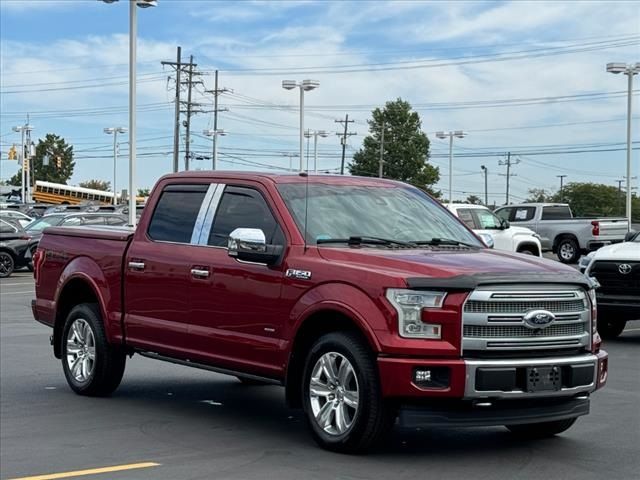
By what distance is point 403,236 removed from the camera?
25.7 ft

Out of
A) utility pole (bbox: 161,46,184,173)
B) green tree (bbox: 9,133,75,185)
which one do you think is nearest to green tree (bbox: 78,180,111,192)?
green tree (bbox: 9,133,75,185)

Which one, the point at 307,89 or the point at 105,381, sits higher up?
the point at 307,89

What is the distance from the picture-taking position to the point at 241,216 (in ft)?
27.0

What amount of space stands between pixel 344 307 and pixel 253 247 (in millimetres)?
994

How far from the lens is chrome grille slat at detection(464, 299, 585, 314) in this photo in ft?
21.7

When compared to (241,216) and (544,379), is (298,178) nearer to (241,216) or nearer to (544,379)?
(241,216)

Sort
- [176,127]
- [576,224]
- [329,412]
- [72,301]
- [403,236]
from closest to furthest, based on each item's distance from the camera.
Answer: [329,412], [403,236], [72,301], [576,224], [176,127]

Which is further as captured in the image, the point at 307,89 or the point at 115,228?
the point at 307,89

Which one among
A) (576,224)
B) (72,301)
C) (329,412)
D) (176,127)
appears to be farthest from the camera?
(176,127)

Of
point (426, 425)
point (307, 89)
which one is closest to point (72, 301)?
point (426, 425)

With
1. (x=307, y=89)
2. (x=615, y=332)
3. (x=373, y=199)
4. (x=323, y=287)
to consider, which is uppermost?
(x=307, y=89)

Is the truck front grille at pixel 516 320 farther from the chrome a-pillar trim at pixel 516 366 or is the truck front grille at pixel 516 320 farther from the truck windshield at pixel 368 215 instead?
the truck windshield at pixel 368 215

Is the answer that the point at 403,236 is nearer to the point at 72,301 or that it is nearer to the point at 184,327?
the point at 184,327

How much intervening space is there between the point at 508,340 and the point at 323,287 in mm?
1332
